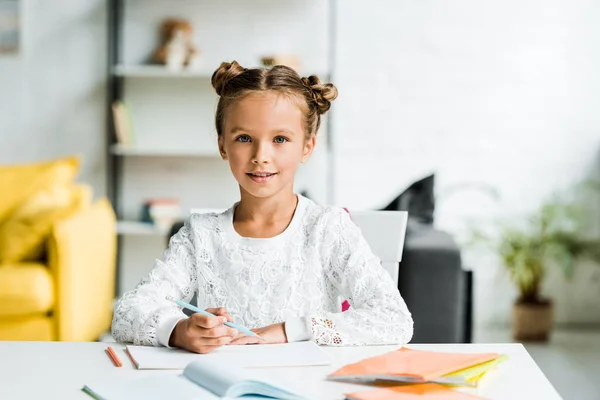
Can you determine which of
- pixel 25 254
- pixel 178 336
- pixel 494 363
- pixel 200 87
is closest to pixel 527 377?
pixel 494 363

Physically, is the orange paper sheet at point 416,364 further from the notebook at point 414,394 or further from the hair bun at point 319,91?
the hair bun at point 319,91

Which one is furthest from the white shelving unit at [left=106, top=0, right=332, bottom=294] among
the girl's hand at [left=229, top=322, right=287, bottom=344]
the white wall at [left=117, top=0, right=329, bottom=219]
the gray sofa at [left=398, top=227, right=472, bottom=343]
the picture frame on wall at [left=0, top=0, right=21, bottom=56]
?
the girl's hand at [left=229, top=322, right=287, bottom=344]

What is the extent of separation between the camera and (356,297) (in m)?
1.46

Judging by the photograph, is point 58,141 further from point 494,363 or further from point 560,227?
point 494,363

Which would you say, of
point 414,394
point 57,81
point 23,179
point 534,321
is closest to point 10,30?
point 57,81

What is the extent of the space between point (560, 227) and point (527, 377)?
3213 millimetres

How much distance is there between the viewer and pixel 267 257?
1534mm

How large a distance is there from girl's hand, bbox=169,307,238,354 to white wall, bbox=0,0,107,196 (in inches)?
132

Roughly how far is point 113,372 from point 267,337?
271 millimetres

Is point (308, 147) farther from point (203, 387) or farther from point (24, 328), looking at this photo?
point (24, 328)

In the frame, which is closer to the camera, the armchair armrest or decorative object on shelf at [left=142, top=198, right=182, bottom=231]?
the armchair armrest

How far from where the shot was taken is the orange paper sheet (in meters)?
1.05

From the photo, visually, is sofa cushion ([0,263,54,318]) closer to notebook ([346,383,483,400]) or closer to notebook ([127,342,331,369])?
notebook ([127,342,331,369])

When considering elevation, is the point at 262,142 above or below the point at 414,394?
above
